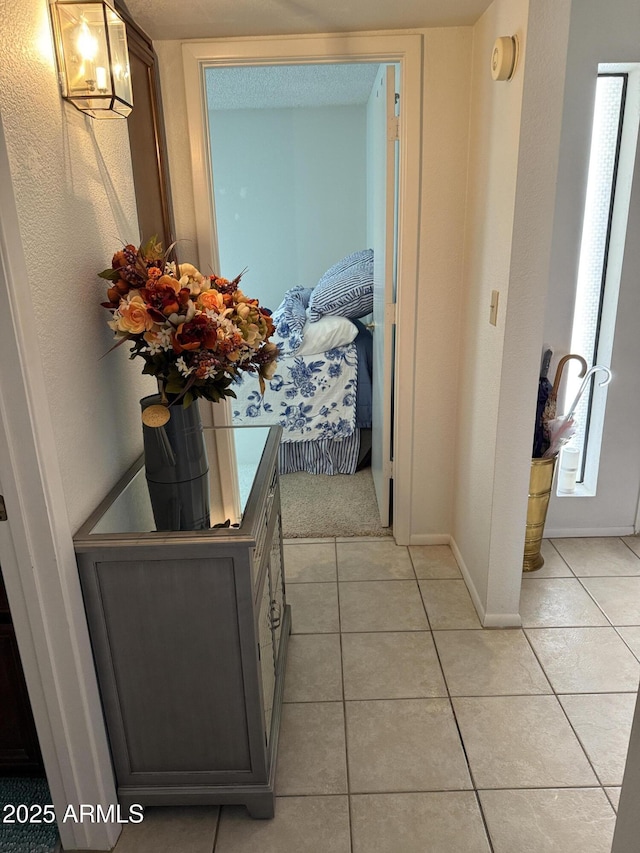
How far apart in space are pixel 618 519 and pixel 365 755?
6.05 ft

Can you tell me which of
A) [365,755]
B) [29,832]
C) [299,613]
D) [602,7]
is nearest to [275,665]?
[365,755]

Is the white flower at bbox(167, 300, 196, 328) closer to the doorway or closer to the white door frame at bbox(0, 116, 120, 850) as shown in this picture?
the white door frame at bbox(0, 116, 120, 850)

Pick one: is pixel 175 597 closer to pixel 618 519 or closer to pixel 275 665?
pixel 275 665

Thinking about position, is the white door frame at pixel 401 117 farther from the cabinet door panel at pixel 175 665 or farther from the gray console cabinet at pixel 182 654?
the cabinet door panel at pixel 175 665

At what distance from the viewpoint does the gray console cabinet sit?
145 cm

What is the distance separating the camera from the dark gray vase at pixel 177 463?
1.63 m

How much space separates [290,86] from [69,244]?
11.1 ft

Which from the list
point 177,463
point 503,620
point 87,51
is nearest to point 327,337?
point 503,620

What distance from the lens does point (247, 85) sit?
4121 millimetres

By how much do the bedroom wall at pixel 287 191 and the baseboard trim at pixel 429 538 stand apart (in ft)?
9.85

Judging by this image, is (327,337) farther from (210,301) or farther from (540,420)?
(210,301)

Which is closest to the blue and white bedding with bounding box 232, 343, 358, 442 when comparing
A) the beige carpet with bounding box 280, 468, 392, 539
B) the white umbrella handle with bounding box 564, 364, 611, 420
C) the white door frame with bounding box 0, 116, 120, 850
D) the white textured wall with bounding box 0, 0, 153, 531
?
the beige carpet with bounding box 280, 468, 392, 539

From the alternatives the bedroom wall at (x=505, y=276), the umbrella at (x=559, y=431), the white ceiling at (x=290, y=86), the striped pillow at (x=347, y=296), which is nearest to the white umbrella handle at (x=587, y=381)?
the umbrella at (x=559, y=431)

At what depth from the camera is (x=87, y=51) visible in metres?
1.43
